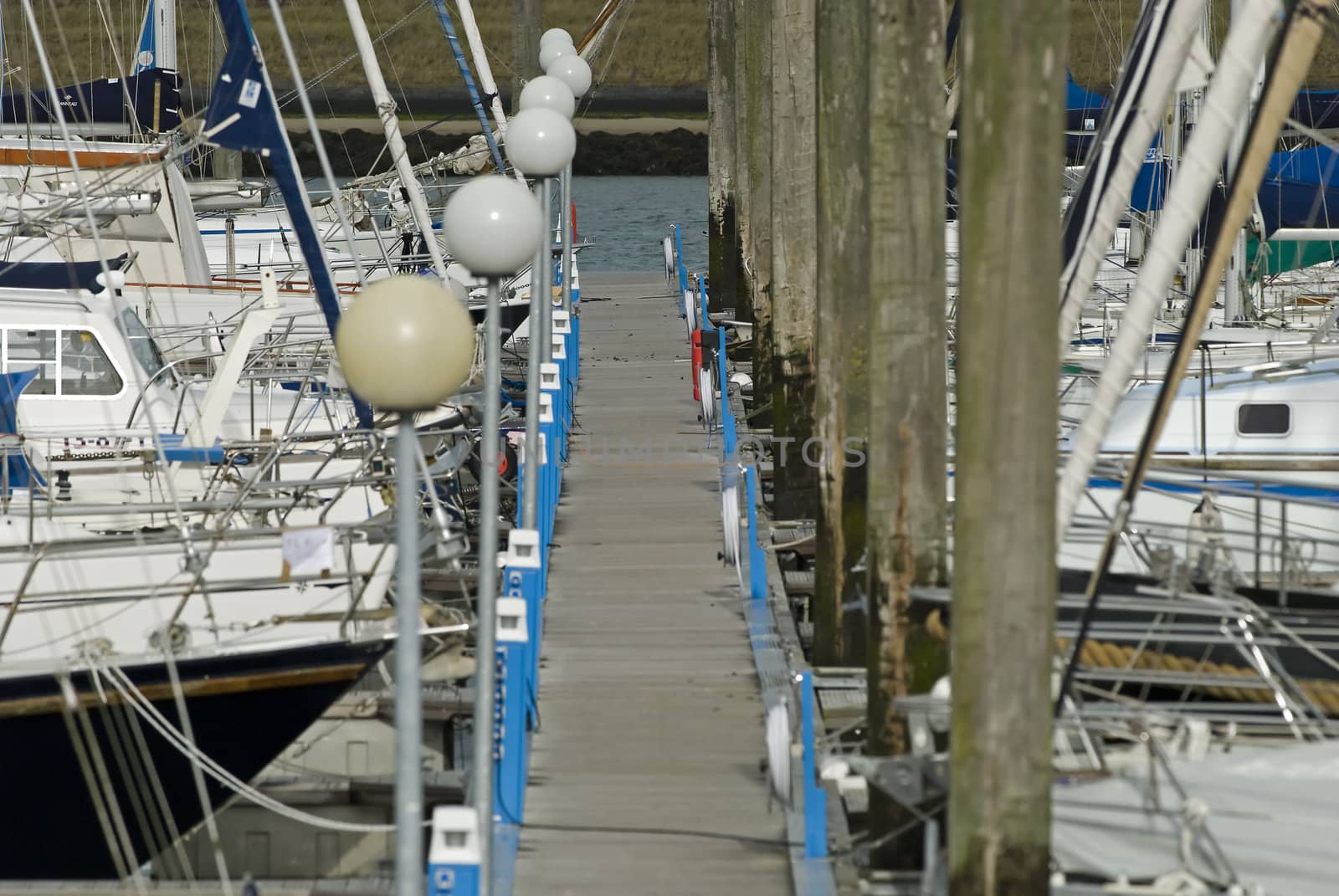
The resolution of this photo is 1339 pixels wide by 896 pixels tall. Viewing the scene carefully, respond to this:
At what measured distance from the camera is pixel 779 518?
15469 millimetres

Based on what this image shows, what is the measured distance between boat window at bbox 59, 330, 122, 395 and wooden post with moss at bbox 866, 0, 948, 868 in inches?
359

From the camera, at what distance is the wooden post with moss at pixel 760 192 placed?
20.6m

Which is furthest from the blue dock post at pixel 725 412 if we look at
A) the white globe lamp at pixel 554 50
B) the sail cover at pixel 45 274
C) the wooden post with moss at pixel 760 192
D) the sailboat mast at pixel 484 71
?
the sailboat mast at pixel 484 71

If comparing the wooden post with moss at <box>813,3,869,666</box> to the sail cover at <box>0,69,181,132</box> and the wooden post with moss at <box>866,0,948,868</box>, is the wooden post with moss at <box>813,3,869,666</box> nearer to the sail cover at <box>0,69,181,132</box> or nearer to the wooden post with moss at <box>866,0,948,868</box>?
the wooden post with moss at <box>866,0,948,868</box>

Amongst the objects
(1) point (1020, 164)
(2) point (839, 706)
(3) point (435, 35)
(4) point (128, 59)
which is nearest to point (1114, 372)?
(1) point (1020, 164)

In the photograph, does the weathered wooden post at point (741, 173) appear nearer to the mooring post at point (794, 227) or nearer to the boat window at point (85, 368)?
the mooring post at point (794, 227)

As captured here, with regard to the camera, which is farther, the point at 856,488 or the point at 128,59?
the point at 128,59

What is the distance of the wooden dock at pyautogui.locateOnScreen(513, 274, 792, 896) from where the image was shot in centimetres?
874

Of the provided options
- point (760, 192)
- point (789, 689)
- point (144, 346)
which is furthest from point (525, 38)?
point (789, 689)

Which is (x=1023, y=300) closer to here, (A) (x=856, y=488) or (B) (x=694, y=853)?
(B) (x=694, y=853)

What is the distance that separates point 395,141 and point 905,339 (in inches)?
456

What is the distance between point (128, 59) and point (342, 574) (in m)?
52.8

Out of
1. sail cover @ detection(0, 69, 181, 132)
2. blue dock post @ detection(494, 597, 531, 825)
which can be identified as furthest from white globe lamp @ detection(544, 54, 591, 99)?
sail cover @ detection(0, 69, 181, 132)

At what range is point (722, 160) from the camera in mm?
33406
